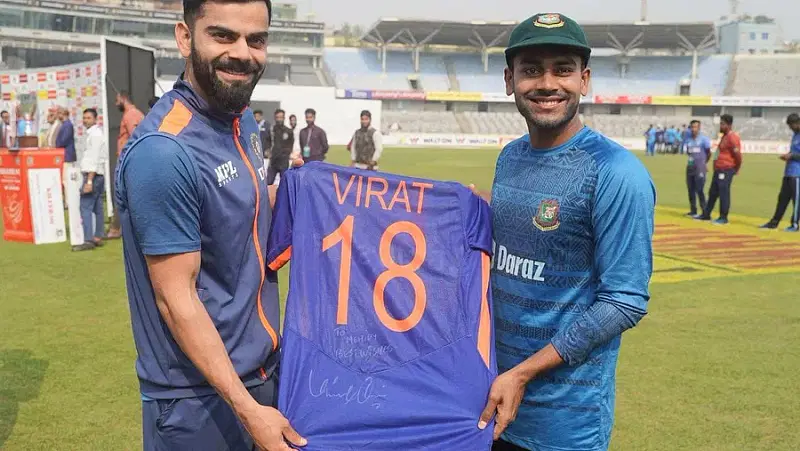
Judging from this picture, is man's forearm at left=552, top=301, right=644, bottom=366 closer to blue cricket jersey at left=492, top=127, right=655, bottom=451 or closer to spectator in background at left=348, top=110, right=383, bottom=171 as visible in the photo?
blue cricket jersey at left=492, top=127, right=655, bottom=451

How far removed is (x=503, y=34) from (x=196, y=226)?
58.0m

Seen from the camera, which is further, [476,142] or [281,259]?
[476,142]

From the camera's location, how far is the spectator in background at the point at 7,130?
18.8m

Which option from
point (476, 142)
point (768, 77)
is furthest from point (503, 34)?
point (768, 77)

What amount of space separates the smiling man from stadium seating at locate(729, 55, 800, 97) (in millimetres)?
60818

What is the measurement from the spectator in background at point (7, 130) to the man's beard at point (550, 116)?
19.6 meters

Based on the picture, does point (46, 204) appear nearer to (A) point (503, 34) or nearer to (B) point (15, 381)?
(B) point (15, 381)

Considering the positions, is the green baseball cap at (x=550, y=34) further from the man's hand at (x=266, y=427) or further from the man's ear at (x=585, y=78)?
the man's hand at (x=266, y=427)

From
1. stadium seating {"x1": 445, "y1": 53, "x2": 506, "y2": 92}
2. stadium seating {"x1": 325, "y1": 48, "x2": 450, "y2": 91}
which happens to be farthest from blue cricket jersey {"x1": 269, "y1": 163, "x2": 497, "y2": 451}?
stadium seating {"x1": 445, "y1": 53, "x2": 506, "y2": 92}

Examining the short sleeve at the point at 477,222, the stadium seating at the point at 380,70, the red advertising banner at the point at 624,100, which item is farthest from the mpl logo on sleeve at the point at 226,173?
the stadium seating at the point at 380,70

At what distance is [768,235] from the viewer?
38.9 feet

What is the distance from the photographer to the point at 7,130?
19344mm

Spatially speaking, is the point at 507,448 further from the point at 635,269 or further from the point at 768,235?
the point at 768,235

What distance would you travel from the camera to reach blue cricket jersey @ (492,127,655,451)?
79.4 inches
